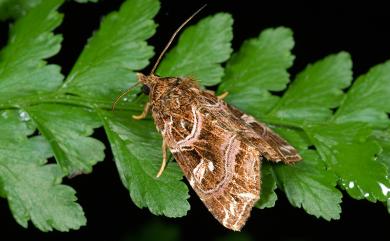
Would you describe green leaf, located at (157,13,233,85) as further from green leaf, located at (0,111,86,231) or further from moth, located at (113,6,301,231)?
green leaf, located at (0,111,86,231)

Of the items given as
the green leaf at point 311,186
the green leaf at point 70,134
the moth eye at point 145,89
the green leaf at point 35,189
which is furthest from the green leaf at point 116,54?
the green leaf at point 311,186

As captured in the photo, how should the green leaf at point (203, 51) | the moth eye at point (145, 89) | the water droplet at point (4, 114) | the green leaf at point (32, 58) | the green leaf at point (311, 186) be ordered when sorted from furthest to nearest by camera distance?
1. the green leaf at point (203, 51)
2. the moth eye at point (145, 89)
3. the green leaf at point (32, 58)
4. the water droplet at point (4, 114)
5. the green leaf at point (311, 186)

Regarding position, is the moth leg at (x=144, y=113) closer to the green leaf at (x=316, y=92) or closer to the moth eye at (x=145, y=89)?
the moth eye at (x=145, y=89)

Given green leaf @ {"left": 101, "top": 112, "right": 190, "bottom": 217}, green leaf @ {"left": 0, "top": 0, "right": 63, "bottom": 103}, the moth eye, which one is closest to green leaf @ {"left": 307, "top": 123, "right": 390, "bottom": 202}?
green leaf @ {"left": 101, "top": 112, "right": 190, "bottom": 217}

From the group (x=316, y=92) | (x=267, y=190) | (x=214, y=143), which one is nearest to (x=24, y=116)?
(x=214, y=143)

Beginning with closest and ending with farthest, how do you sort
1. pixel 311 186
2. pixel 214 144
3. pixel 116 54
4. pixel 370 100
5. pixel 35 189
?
pixel 35 189 < pixel 311 186 < pixel 214 144 < pixel 116 54 < pixel 370 100

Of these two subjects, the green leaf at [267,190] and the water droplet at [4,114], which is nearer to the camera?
the green leaf at [267,190]

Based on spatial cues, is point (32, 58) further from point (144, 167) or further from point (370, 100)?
point (370, 100)
